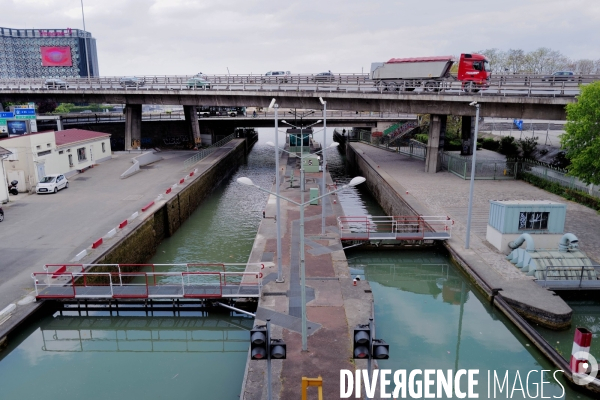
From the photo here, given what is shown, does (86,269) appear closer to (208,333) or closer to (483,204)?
(208,333)

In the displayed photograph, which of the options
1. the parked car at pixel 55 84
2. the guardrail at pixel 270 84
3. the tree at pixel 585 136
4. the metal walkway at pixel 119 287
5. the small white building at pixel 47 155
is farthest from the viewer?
the parked car at pixel 55 84

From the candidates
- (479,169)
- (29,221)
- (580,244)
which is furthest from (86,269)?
(479,169)

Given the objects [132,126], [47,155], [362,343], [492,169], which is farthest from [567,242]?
[132,126]

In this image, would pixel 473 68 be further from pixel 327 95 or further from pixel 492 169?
pixel 327 95

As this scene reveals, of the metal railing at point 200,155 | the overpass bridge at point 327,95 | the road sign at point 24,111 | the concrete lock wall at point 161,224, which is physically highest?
the overpass bridge at point 327,95

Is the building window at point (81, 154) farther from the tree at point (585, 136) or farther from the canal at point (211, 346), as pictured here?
the tree at point (585, 136)

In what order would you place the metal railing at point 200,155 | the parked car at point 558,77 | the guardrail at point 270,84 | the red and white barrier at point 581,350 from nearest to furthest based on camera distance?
1. the red and white barrier at point 581,350
2. the parked car at point 558,77
3. the guardrail at point 270,84
4. the metal railing at point 200,155

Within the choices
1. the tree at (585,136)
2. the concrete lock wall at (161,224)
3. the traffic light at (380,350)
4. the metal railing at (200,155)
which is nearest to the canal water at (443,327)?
the traffic light at (380,350)

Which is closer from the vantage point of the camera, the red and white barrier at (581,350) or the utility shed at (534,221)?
the red and white barrier at (581,350)
